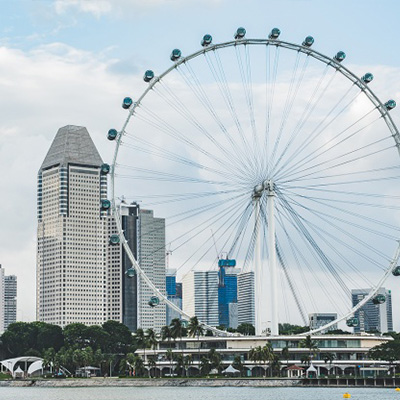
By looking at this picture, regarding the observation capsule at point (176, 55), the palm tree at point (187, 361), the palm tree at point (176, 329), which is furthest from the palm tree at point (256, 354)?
the observation capsule at point (176, 55)

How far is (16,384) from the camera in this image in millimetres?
170500

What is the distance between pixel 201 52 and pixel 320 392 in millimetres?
43814

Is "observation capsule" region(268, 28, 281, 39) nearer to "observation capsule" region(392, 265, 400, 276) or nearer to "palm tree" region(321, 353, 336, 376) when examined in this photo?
"observation capsule" region(392, 265, 400, 276)

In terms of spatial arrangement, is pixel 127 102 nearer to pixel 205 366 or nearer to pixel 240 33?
pixel 240 33

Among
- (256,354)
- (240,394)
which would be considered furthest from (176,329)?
(240,394)

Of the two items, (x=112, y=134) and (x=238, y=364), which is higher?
(x=112, y=134)

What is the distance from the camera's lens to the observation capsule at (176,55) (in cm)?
10550

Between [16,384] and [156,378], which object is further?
[16,384]

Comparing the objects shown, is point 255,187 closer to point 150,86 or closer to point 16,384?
point 150,86

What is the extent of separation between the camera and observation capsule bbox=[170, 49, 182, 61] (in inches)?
4154

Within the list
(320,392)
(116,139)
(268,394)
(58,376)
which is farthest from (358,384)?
(58,376)

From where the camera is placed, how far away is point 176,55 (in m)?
106

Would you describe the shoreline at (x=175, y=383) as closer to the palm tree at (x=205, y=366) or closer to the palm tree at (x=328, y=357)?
the palm tree at (x=205, y=366)

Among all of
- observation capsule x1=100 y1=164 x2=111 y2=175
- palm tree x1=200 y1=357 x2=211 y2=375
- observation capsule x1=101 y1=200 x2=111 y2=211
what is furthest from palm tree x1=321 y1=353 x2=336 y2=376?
observation capsule x1=100 y1=164 x2=111 y2=175
